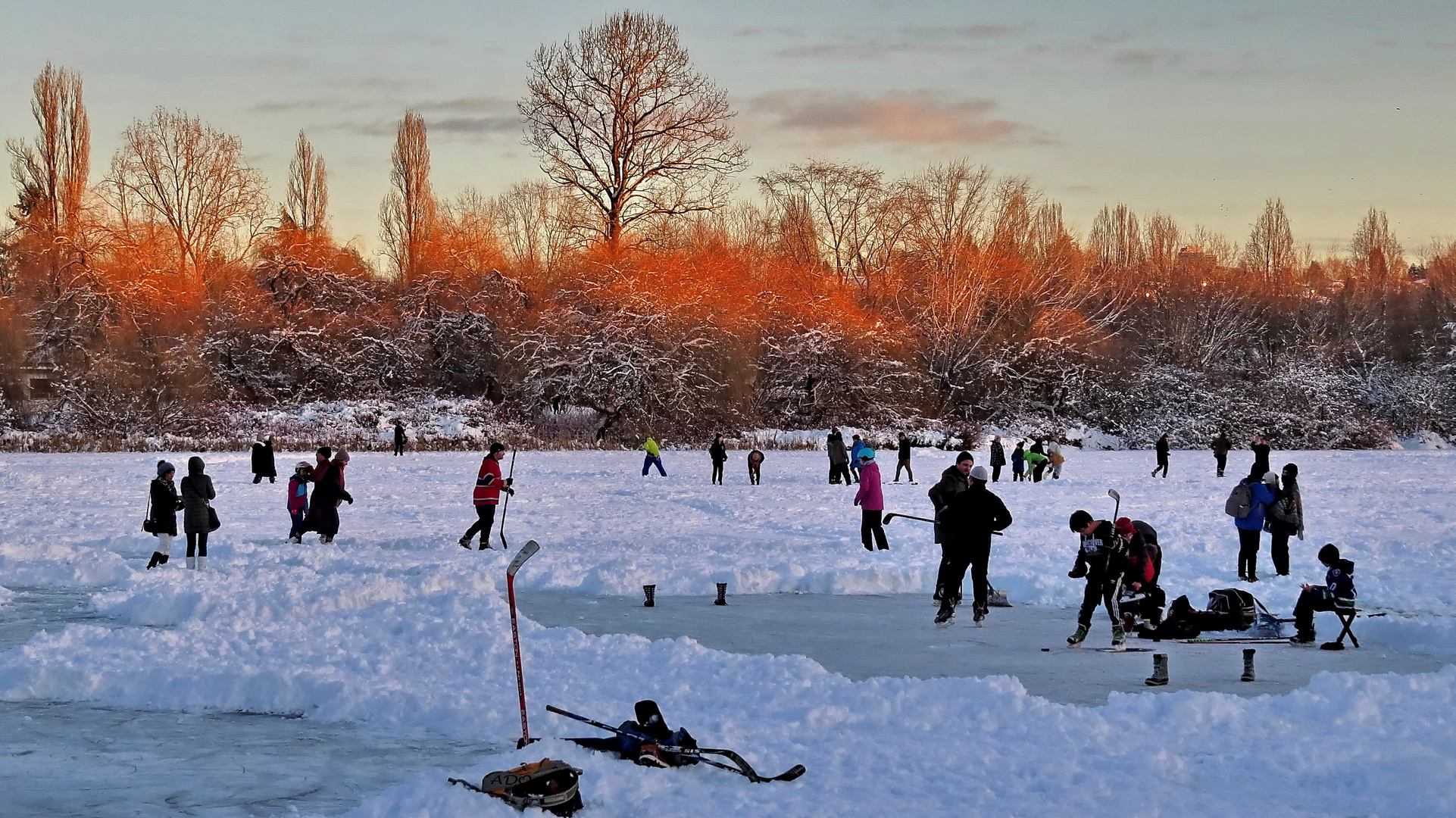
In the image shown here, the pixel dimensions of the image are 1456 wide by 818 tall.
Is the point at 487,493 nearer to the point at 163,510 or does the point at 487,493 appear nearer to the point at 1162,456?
the point at 163,510

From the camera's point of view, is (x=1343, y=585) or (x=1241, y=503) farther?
(x=1241, y=503)

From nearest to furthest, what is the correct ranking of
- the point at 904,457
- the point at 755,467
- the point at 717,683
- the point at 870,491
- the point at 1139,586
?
the point at 717,683 → the point at 1139,586 → the point at 870,491 → the point at 755,467 → the point at 904,457

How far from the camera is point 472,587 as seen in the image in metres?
12.0

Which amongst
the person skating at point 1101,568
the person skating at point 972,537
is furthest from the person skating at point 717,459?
the person skating at point 1101,568

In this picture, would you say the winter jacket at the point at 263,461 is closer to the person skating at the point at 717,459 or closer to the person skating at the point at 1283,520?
the person skating at the point at 717,459

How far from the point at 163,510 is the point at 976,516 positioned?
8388 millimetres

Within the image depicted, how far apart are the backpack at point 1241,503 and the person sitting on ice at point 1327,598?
11.0 ft

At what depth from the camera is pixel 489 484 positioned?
50.2 feet

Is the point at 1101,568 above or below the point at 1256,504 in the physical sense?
below

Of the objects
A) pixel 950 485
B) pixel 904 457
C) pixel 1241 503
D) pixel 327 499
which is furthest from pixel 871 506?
pixel 904 457

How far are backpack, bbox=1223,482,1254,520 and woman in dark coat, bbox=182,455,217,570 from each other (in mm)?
10494

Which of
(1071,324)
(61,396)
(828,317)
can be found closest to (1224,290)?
(1071,324)

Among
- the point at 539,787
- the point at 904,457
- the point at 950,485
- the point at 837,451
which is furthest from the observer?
the point at 904,457

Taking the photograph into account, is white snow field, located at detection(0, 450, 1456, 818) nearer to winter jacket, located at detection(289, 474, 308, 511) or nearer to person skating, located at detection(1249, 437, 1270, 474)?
winter jacket, located at detection(289, 474, 308, 511)
